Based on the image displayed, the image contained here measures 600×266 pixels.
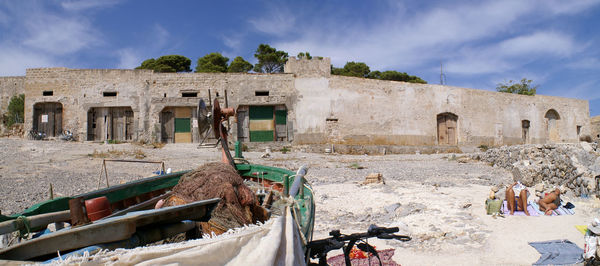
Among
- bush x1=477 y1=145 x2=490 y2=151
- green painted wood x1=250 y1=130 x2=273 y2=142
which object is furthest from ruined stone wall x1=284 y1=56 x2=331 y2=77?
bush x1=477 y1=145 x2=490 y2=151

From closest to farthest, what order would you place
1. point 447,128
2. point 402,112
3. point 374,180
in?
point 374,180 → point 402,112 → point 447,128

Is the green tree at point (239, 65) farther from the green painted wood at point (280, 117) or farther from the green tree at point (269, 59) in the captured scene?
the green painted wood at point (280, 117)

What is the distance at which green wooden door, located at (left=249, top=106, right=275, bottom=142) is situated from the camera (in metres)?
20.2

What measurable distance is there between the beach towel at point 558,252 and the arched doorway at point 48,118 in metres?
21.3

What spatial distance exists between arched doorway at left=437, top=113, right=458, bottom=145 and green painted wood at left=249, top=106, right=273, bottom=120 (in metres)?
11.5

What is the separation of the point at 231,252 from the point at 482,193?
8746 millimetres

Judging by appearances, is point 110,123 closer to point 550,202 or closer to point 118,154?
point 118,154

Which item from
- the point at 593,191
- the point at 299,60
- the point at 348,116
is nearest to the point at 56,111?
the point at 299,60

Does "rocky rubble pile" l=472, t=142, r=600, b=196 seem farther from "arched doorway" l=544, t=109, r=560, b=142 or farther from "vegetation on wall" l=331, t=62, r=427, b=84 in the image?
"vegetation on wall" l=331, t=62, r=427, b=84

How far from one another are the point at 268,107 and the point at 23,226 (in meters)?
17.7

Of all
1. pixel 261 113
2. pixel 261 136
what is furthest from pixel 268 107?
pixel 261 136

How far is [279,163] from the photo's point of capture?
48.2ft

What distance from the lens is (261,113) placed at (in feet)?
66.7

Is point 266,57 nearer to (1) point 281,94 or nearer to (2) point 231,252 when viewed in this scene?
(1) point 281,94
